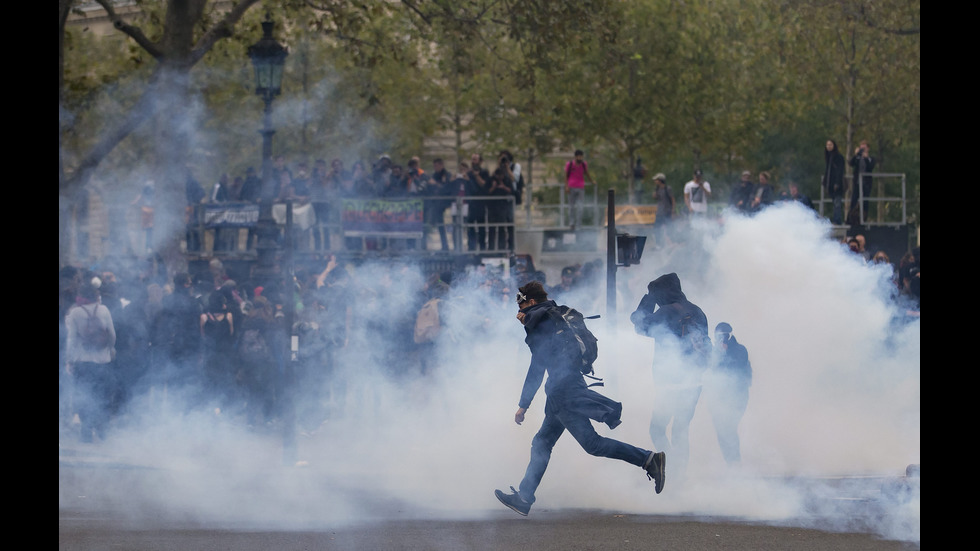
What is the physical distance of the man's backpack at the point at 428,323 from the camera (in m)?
11.3

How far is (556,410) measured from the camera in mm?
8195

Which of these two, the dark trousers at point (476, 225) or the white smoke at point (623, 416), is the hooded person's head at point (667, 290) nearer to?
the white smoke at point (623, 416)

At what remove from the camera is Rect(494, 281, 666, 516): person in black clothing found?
26.1 ft

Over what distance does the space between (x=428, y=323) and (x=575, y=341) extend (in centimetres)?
335

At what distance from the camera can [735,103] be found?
2909 cm

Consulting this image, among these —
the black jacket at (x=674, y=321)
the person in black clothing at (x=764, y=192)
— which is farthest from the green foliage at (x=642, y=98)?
the black jacket at (x=674, y=321)

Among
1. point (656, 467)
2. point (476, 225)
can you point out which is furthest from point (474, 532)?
point (476, 225)

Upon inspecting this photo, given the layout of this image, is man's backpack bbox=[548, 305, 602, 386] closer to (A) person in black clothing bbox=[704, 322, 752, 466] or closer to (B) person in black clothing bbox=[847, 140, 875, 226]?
(A) person in black clothing bbox=[704, 322, 752, 466]

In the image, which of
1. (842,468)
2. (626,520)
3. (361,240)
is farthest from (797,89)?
(626,520)

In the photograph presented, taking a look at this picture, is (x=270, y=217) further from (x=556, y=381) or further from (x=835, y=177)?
(x=835, y=177)

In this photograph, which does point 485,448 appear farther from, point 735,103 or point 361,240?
point 735,103

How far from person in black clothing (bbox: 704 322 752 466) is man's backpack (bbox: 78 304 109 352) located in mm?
5930

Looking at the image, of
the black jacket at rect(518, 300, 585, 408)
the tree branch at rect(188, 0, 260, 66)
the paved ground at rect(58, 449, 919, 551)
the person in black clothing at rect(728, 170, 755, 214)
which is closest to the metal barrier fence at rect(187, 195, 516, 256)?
the tree branch at rect(188, 0, 260, 66)
